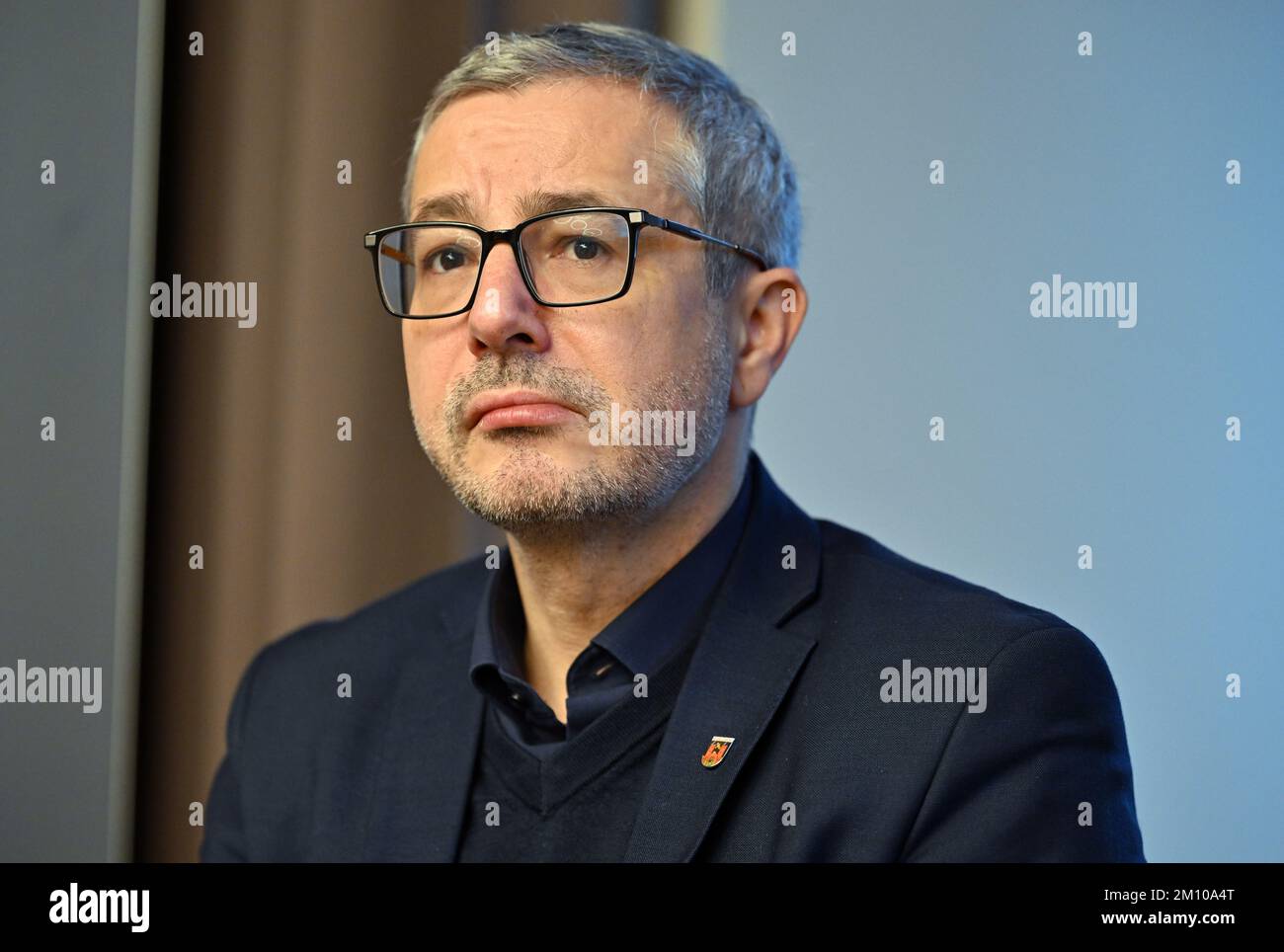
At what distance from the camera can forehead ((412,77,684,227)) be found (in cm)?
140

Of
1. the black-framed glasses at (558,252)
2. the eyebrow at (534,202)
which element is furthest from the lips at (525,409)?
the eyebrow at (534,202)

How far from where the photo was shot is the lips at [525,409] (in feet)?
4.48

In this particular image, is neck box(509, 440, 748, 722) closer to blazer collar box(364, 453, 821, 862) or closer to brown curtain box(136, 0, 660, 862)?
blazer collar box(364, 453, 821, 862)

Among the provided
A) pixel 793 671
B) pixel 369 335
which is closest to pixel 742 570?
pixel 793 671

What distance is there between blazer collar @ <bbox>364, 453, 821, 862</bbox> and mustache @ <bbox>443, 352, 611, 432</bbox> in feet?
0.92

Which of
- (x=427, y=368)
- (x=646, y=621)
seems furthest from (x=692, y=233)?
(x=646, y=621)

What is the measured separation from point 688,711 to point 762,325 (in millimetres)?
526

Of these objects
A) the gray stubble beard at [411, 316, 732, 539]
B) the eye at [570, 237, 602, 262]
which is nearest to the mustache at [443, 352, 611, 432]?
the gray stubble beard at [411, 316, 732, 539]

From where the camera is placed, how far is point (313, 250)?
1.93 m

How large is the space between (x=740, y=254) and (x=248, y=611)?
1.00m

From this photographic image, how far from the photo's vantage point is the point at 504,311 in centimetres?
135

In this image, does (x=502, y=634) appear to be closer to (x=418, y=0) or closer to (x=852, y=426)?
(x=852, y=426)

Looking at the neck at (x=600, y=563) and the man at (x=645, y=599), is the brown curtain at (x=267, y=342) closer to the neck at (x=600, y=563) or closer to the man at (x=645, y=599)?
the man at (x=645, y=599)

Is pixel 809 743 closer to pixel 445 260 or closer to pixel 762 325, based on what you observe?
pixel 762 325
